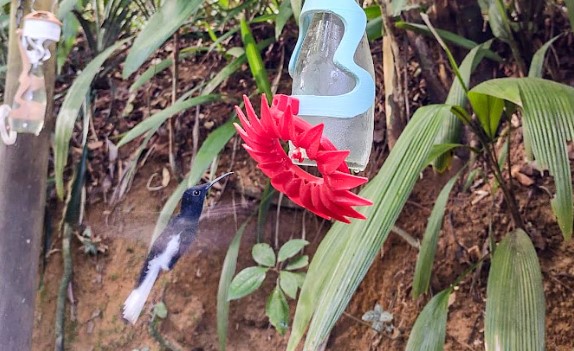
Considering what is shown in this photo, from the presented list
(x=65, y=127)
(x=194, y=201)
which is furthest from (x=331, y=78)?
(x=65, y=127)

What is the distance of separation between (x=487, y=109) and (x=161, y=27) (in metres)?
0.50

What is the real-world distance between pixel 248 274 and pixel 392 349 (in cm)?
37

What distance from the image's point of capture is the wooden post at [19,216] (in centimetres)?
88

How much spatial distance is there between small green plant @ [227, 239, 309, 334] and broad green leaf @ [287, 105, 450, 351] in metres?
0.36

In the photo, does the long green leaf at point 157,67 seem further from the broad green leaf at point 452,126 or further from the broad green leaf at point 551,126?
the broad green leaf at point 551,126

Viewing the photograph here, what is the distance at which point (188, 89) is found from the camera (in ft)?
5.24

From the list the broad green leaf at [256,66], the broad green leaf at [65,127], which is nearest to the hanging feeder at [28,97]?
the broad green leaf at [65,127]

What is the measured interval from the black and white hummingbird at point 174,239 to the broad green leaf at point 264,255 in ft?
1.70

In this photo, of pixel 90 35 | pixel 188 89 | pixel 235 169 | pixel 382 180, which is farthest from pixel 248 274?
pixel 90 35

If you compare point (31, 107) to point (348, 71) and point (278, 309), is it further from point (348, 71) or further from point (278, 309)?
point (278, 309)

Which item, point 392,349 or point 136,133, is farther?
point 392,349

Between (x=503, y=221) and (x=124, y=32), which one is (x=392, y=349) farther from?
(x=124, y=32)

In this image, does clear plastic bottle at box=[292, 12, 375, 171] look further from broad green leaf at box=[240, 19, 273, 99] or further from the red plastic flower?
broad green leaf at box=[240, 19, 273, 99]

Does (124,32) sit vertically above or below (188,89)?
above
